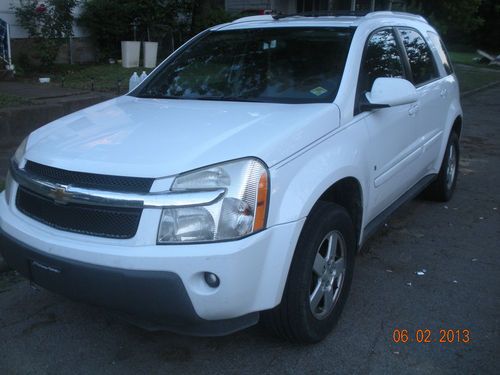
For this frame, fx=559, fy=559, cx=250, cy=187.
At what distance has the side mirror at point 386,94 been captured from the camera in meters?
3.47

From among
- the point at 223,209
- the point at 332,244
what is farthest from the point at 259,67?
the point at 223,209

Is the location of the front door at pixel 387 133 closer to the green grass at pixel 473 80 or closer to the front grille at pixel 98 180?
the front grille at pixel 98 180

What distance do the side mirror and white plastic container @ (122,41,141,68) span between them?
9688 millimetres

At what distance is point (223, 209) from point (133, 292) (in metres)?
0.56

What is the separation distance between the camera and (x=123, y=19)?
42.7 feet

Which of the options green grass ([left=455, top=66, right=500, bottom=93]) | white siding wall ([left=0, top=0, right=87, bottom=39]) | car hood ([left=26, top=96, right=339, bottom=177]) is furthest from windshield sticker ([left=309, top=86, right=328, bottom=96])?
green grass ([left=455, top=66, right=500, bottom=93])

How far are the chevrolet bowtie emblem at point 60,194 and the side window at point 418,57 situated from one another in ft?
9.88

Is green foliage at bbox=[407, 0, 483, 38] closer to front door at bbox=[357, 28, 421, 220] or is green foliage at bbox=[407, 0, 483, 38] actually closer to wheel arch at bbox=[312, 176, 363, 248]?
front door at bbox=[357, 28, 421, 220]

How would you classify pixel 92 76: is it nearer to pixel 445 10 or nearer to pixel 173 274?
pixel 173 274

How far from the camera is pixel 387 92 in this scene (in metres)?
3.47

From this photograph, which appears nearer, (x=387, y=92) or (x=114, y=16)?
(x=387, y=92)

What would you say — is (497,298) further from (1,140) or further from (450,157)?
(1,140)

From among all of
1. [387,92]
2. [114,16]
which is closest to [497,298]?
[387,92]

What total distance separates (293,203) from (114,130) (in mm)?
1111
